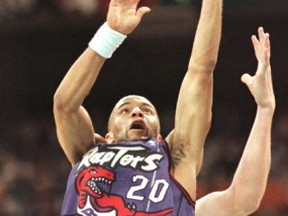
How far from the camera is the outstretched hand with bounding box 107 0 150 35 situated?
367 centimetres

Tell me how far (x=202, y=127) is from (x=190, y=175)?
208mm

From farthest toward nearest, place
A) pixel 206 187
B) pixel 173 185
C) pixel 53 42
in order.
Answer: pixel 53 42
pixel 206 187
pixel 173 185

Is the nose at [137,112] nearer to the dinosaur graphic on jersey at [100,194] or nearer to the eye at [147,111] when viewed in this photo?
the eye at [147,111]

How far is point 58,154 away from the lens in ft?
28.2

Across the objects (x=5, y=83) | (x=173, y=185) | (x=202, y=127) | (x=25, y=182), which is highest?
(x=202, y=127)

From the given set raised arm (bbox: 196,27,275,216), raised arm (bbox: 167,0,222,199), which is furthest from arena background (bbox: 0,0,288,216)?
raised arm (bbox: 167,0,222,199)

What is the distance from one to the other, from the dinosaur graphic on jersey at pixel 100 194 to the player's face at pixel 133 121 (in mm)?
219

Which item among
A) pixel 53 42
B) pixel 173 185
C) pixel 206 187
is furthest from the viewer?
pixel 53 42

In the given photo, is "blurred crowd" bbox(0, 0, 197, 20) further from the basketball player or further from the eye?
the basketball player

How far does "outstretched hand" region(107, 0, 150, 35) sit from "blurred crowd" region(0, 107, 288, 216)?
13.6 ft

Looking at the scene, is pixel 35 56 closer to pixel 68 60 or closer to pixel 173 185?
pixel 68 60

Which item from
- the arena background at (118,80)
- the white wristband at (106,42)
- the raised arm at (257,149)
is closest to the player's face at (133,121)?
the white wristband at (106,42)

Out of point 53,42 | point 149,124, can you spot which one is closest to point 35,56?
point 53,42

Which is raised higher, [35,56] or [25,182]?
[35,56]
